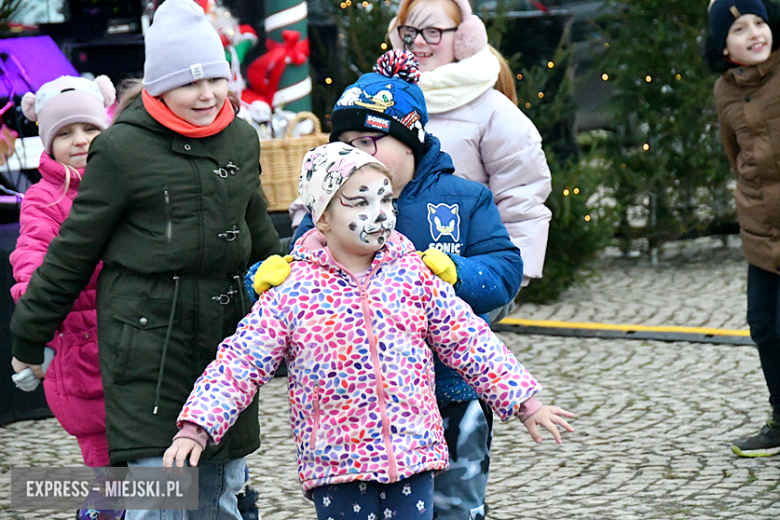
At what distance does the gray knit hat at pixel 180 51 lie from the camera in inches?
126

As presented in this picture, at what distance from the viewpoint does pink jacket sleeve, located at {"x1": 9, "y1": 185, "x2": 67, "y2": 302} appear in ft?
11.8

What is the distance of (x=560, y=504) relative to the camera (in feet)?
14.2

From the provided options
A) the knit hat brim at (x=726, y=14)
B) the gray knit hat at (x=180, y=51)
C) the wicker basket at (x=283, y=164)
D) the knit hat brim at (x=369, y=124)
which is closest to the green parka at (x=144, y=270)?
the gray knit hat at (x=180, y=51)

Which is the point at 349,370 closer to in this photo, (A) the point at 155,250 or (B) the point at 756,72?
(A) the point at 155,250

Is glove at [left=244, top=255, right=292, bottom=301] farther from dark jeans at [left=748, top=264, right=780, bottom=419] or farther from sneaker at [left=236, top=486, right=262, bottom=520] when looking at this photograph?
dark jeans at [left=748, top=264, right=780, bottom=419]

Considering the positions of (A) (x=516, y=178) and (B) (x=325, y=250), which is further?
(A) (x=516, y=178)

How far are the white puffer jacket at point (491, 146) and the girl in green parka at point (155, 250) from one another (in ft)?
2.95

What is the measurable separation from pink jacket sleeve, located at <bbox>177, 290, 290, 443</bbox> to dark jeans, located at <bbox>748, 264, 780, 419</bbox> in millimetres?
2730

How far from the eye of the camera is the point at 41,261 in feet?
11.7

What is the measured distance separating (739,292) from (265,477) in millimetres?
4419

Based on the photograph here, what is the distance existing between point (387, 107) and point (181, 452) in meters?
1.05

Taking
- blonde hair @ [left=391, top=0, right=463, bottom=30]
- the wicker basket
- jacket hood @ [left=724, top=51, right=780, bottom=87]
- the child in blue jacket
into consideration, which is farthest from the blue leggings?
the wicker basket

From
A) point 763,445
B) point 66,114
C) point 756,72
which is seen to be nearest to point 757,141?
point 756,72

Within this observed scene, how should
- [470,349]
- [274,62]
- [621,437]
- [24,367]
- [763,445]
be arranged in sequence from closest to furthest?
[470,349] → [24,367] → [763,445] → [621,437] → [274,62]
